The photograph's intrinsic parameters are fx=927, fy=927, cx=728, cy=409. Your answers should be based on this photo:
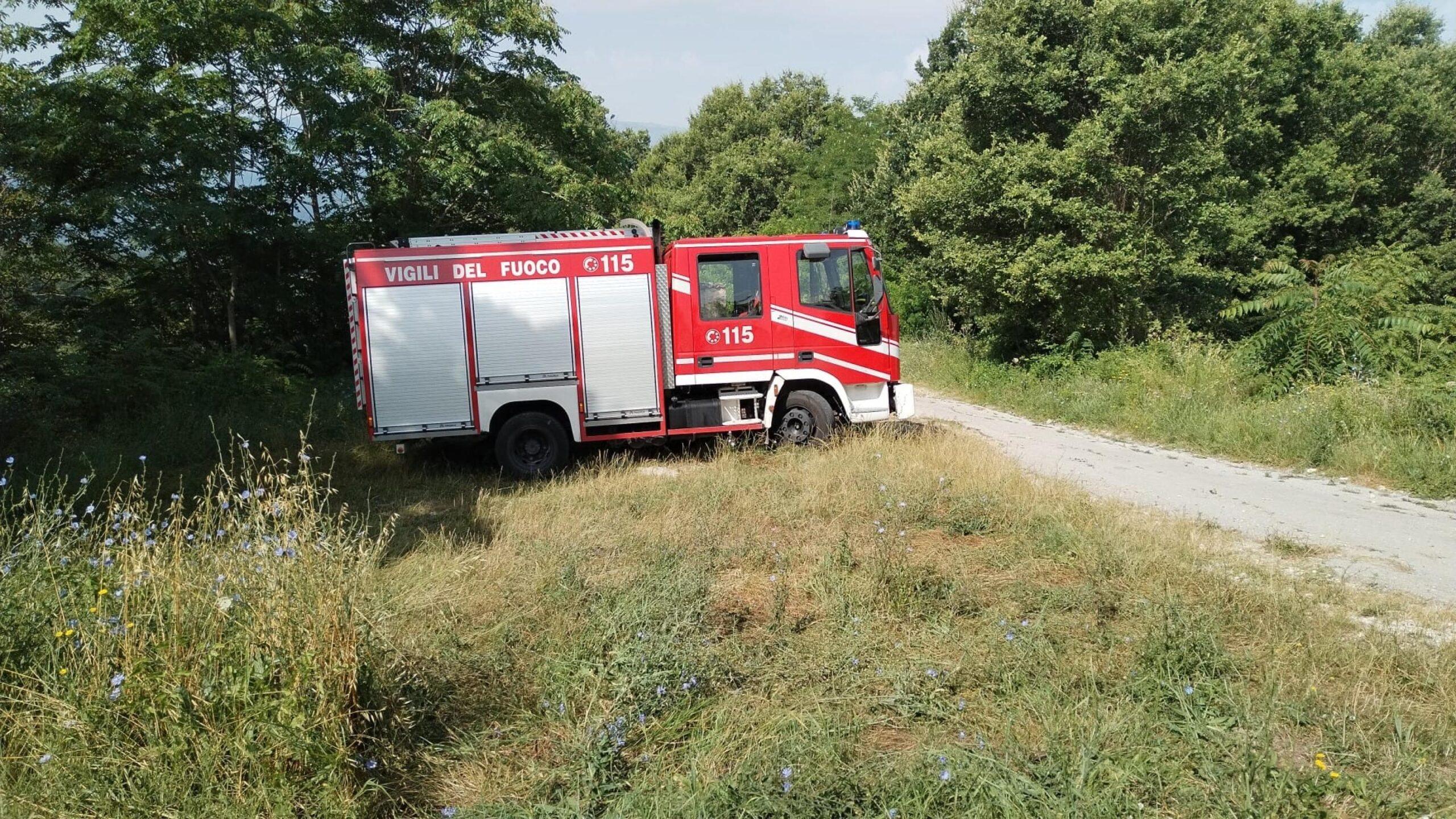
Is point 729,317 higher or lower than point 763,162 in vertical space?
lower

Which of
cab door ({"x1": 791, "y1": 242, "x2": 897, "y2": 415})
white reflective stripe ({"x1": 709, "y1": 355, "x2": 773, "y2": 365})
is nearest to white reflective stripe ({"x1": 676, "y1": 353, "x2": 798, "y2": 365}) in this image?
white reflective stripe ({"x1": 709, "y1": 355, "x2": 773, "y2": 365})

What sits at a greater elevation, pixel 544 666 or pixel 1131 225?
pixel 1131 225

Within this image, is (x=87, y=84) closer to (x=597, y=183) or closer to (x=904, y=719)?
(x=597, y=183)

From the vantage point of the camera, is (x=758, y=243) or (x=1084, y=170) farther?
(x=1084, y=170)

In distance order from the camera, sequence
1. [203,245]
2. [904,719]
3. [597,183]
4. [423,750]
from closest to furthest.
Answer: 1. [423,750]
2. [904,719]
3. [203,245]
4. [597,183]

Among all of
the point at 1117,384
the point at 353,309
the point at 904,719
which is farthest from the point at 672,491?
the point at 1117,384

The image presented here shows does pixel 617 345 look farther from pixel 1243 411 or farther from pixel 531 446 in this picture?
pixel 1243 411

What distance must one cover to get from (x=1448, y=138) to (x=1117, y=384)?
78.0 ft

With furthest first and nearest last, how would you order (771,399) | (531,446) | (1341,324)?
(1341,324) → (771,399) → (531,446)

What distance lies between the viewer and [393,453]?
456 inches

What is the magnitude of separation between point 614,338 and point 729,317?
1.40 m

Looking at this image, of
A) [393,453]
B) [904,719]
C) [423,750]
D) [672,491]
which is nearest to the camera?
[423,750]

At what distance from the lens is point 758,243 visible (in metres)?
10.8

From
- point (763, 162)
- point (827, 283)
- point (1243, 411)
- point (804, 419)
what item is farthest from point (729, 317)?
point (763, 162)
